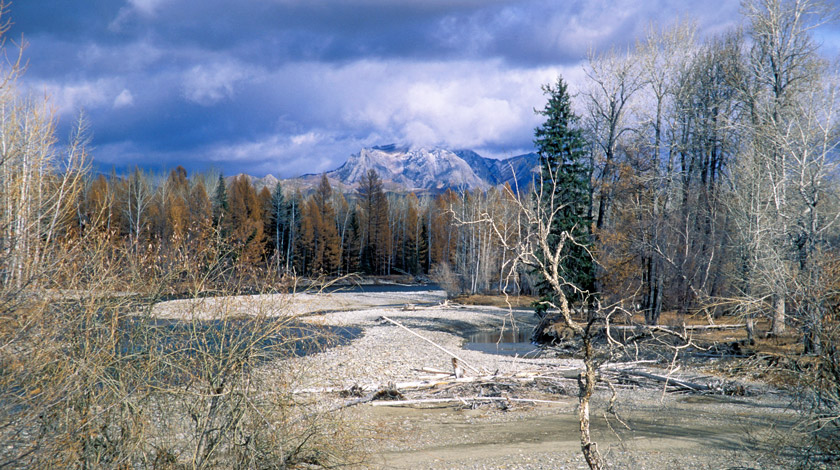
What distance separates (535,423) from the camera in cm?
1270

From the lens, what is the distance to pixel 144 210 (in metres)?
58.9

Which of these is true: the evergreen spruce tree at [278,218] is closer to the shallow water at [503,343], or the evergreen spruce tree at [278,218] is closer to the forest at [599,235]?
the forest at [599,235]

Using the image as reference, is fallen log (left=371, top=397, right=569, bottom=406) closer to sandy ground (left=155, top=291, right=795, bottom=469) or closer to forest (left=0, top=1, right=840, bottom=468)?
sandy ground (left=155, top=291, right=795, bottom=469)

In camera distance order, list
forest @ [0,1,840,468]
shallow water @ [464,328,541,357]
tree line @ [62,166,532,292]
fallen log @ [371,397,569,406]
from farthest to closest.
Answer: tree line @ [62,166,532,292] < shallow water @ [464,328,541,357] < fallen log @ [371,397,569,406] < forest @ [0,1,840,468]

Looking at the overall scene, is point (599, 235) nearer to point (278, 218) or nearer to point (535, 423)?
point (535, 423)

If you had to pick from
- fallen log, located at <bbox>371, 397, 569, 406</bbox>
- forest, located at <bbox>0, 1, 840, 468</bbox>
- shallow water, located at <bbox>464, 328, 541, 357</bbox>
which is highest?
forest, located at <bbox>0, 1, 840, 468</bbox>

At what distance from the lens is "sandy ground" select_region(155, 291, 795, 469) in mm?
9531

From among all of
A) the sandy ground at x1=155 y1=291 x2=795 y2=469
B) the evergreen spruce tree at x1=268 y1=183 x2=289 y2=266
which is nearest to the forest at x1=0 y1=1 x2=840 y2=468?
the sandy ground at x1=155 y1=291 x2=795 y2=469

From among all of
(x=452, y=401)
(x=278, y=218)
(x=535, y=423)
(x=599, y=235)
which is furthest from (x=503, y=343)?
(x=278, y=218)

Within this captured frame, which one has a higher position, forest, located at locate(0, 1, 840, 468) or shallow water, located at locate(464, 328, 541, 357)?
forest, located at locate(0, 1, 840, 468)

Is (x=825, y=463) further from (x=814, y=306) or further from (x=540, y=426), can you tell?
(x=540, y=426)

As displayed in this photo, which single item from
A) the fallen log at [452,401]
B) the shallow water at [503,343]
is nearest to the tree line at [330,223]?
the shallow water at [503,343]

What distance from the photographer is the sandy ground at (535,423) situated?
31.3 ft

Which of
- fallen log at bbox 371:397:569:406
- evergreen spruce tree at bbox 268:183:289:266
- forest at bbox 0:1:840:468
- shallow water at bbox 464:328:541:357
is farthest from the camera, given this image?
evergreen spruce tree at bbox 268:183:289:266
